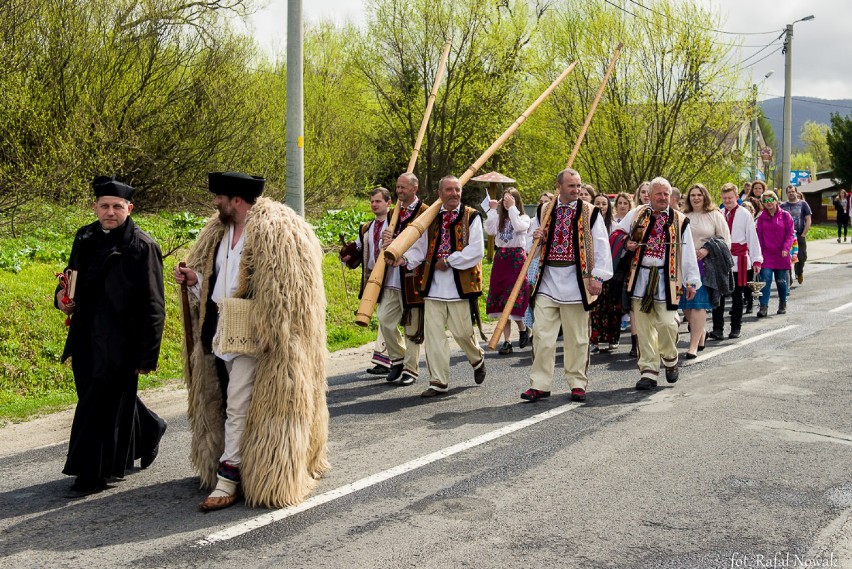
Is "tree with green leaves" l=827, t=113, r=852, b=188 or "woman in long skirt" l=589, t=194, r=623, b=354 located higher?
"tree with green leaves" l=827, t=113, r=852, b=188

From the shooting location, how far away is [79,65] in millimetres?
15320

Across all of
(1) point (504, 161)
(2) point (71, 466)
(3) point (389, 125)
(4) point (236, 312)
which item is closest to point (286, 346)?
(4) point (236, 312)

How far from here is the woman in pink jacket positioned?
1484 cm

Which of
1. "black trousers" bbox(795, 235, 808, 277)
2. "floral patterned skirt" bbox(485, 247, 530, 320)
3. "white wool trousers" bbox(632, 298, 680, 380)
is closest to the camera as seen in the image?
"white wool trousers" bbox(632, 298, 680, 380)

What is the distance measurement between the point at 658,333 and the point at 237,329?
17.1ft

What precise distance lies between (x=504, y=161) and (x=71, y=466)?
2398 cm

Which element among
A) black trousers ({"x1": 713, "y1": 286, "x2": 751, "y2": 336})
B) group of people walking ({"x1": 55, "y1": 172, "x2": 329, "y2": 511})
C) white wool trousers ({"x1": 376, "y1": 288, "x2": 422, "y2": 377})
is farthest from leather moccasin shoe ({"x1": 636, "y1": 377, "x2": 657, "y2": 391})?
group of people walking ({"x1": 55, "y1": 172, "x2": 329, "y2": 511})

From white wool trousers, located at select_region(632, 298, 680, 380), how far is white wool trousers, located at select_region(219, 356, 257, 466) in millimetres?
4739

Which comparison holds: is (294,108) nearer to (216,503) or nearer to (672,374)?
(672,374)

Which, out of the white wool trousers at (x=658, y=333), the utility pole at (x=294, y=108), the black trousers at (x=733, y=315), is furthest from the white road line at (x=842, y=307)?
the utility pole at (x=294, y=108)

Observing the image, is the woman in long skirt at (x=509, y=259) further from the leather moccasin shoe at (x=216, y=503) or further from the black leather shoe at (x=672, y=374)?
the leather moccasin shoe at (x=216, y=503)

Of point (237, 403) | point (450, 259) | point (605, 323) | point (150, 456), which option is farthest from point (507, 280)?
point (237, 403)

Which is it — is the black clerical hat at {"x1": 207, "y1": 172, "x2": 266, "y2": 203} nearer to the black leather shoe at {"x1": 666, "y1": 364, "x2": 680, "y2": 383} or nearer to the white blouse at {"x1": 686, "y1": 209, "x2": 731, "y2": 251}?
the black leather shoe at {"x1": 666, "y1": 364, "x2": 680, "y2": 383}

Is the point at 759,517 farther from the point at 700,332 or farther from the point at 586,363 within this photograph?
the point at 700,332
